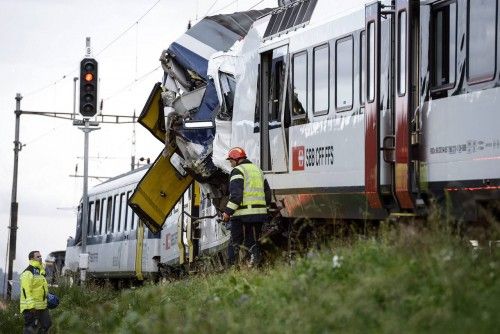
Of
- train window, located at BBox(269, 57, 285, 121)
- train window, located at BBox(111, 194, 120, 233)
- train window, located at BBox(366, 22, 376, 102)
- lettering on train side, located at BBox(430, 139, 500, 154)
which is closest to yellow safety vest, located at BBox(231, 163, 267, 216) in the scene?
train window, located at BBox(269, 57, 285, 121)

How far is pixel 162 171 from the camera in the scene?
974 inches

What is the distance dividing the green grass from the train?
3.44 feet

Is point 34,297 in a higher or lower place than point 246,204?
lower

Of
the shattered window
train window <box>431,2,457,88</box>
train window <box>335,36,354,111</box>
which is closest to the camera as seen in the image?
train window <box>431,2,457,88</box>

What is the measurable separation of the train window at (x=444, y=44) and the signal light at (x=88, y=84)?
43.4ft

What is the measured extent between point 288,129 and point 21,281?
6456 millimetres

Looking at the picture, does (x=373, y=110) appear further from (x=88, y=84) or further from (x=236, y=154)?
(x=88, y=84)

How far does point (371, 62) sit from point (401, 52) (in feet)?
2.94

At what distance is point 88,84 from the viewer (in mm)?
27234

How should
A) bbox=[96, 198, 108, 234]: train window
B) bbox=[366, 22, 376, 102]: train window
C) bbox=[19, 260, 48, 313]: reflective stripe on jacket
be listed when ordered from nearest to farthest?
bbox=[366, 22, 376, 102]: train window
bbox=[19, 260, 48, 313]: reflective stripe on jacket
bbox=[96, 198, 108, 234]: train window

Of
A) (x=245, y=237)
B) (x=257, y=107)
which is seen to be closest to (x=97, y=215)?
(x=257, y=107)

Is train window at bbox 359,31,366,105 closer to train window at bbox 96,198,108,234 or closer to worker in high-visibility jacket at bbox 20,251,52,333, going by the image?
worker in high-visibility jacket at bbox 20,251,52,333

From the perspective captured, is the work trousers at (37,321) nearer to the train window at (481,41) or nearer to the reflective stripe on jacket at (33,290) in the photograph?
the reflective stripe on jacket at (33,290)

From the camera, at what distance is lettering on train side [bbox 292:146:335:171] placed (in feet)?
57.6
